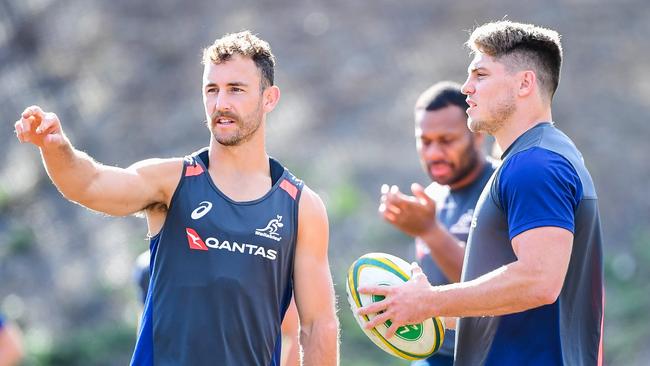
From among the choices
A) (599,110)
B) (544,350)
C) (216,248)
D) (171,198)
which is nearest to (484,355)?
(544,350)

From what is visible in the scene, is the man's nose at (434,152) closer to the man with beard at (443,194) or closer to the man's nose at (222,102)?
the man with beard at (443,194)

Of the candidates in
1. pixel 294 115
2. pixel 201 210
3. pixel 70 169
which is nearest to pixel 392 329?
pixel 201 210

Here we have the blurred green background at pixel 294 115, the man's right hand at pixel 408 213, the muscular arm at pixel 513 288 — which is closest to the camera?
the muscular arm at pixel 513 288

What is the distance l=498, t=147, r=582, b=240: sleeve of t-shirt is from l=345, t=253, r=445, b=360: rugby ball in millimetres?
792

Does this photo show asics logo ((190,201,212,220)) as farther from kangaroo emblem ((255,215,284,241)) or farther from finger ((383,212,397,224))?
finger ((383,212,397,224))

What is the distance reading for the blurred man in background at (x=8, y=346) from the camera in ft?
19.2

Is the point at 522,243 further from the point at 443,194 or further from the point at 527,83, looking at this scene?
the point at 443,194

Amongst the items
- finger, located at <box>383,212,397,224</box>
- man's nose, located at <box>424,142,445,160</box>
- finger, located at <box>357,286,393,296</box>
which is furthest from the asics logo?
man's nose, located at <box>424,142,445,160</box>

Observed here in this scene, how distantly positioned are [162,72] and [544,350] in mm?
12075

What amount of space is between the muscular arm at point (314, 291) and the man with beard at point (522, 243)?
1.71 ft

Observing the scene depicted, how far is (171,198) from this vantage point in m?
5.11

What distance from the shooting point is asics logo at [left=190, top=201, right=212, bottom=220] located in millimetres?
5055

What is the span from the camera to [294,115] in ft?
49.0

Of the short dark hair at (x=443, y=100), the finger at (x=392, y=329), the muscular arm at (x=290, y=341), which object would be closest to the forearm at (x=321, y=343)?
the finger at (x=392, y=329)
